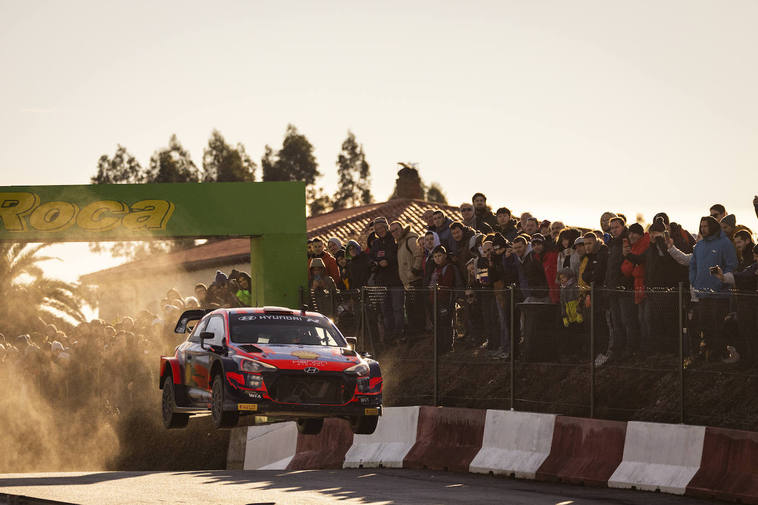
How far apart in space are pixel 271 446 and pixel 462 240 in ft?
17.9

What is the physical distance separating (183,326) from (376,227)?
5253 millimetres

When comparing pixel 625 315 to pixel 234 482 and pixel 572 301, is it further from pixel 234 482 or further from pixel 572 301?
pixel 234 482

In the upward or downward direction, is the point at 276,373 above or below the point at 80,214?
below

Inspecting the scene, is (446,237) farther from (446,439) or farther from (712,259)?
(712,259)

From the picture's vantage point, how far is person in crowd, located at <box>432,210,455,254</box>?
2114 cm

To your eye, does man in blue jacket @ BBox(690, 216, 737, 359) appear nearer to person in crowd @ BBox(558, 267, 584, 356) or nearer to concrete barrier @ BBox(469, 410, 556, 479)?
person in crowd @ BBox(558, 267, 584, 356)

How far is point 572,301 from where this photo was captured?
16.8 metres

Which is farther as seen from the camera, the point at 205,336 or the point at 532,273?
the point at 532,273

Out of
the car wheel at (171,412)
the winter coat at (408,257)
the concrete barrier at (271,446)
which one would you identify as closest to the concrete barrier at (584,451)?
the car wheel at (171,412)

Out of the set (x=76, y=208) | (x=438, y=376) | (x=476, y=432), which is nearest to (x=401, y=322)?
(x=438, y=376)

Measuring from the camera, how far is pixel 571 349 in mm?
16844

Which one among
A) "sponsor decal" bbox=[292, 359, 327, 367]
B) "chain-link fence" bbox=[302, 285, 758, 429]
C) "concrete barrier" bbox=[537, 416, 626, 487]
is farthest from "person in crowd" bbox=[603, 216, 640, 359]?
"sponsor decal" bbox=[292, 359, 327, 367]

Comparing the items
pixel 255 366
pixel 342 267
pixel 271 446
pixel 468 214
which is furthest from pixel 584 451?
pixel 342 267

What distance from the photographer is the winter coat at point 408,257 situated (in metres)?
21.5
